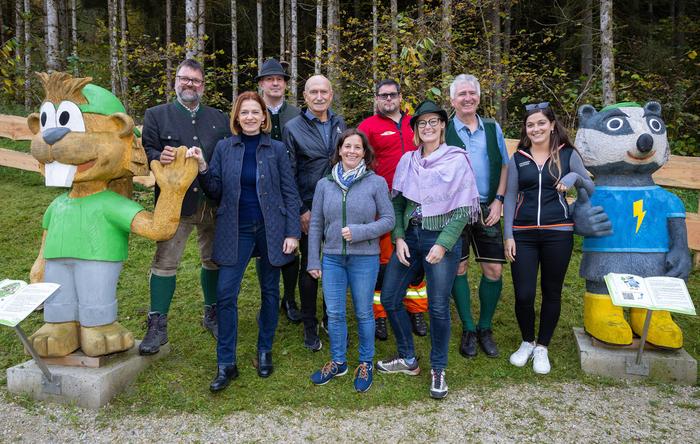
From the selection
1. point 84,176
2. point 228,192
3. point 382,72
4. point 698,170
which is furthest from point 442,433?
point 382,72

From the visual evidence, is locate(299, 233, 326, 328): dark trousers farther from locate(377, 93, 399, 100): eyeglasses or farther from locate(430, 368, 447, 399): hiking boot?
locate(377, 93, 399, 100): eyeglasses

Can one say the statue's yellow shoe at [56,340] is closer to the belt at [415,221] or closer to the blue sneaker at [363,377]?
the blue sneaker at [363,377]

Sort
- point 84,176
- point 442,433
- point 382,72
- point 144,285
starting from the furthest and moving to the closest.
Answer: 1. point 382,72
2. point 144,285
3. point 84,176
4. point 442,433

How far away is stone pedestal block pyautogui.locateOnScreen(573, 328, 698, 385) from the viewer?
134 inches

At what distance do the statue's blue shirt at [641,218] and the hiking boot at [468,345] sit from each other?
1.13 meters

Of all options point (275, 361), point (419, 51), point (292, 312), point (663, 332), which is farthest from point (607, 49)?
point (275, 361)

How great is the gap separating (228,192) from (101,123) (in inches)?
35.1

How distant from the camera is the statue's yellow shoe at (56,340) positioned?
3148mm

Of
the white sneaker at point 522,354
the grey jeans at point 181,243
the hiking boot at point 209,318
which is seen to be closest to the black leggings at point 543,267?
the white sneaker at point 522,354

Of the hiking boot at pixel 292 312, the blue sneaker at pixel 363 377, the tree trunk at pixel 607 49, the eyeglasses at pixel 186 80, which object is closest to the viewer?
the blue sneaker at pixel 363 377

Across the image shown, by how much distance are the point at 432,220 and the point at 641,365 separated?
1804mm

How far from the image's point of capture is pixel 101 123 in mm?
3168

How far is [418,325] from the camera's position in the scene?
418 cm

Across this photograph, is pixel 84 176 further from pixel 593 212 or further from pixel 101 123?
pixel 593 212
